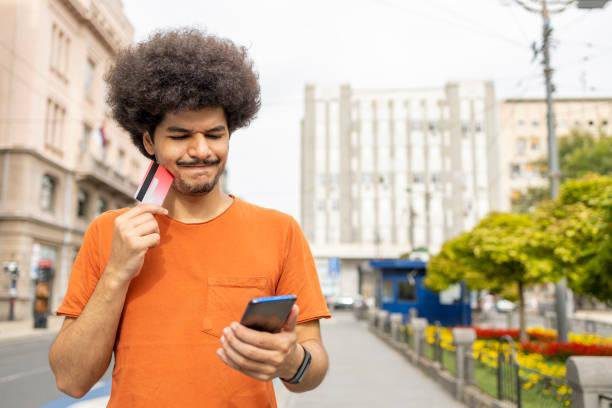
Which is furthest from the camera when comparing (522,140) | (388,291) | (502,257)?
(522,140)

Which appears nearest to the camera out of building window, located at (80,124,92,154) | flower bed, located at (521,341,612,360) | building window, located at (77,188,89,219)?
flower bed, located at (521,341,612,360)

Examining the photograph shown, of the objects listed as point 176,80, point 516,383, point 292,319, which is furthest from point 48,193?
point 292,319

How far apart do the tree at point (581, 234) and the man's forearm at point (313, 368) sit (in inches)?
264

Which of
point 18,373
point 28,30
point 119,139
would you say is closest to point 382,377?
point 18,373

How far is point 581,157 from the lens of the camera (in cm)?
4150

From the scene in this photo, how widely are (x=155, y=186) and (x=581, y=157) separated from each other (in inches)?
1736

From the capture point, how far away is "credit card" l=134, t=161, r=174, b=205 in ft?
5.91

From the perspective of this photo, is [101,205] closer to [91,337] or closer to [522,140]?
[91,337]

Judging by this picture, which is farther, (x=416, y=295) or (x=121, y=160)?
(x=121, y=160)

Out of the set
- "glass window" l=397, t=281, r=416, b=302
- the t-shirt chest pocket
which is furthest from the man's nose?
"glass window" l=397, t=281, r=416, b=302

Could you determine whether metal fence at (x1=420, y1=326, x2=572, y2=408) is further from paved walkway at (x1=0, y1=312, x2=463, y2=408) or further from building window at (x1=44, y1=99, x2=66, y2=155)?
building window at (x1=44, y1=99, x2=66, y2=155)

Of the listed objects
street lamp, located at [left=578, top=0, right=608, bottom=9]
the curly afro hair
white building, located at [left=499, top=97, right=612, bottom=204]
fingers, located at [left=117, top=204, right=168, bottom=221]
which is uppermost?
white building, located at [left=499, top=97, right=612, bottom=204]

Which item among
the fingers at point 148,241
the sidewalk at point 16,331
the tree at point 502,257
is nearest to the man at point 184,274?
the fingers at point 148,241

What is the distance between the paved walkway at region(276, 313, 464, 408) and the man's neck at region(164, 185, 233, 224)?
7.42 meters
